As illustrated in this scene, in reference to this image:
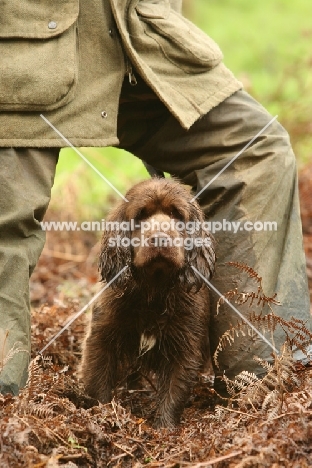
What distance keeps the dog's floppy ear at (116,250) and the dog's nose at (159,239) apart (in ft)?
1.21

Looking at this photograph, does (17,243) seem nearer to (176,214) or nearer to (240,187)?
(176,214)

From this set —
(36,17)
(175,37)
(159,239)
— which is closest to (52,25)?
(36,17)

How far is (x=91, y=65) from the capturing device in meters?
4.38

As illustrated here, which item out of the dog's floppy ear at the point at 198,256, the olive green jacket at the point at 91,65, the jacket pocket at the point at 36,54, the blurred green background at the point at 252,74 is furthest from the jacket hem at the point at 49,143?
the blurred green background at the point at 252,74

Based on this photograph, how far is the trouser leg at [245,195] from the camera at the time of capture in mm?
4684

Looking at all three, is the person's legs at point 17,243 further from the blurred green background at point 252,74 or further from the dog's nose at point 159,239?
the blurred green background at point 252,74

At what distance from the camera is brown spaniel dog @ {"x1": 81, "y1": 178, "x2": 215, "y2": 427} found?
4652mm

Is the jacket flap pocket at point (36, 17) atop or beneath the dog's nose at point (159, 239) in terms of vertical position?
atop

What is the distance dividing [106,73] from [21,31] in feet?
1.95

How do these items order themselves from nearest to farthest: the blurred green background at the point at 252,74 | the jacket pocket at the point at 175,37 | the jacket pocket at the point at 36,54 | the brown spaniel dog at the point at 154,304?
1. the jacket pocket at the point at 36,54
2. the jacket pocket at the point at 175,37
3. the brown spaniel dog at the point at 154,304
4. the blurred green background at the point at 252,74

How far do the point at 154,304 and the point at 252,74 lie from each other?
11483 mm

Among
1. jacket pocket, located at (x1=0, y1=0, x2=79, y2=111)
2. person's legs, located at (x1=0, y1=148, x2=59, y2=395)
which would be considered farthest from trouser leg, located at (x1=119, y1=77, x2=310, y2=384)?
person's legs, located at (x1=0, y1=148, x2=59, y2=395)

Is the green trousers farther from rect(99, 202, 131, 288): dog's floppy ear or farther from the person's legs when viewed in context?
rect(99, 202, 131, 288): dog's floppy ear

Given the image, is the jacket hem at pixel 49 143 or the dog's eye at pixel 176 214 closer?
the jacket hem at pixel 49 143
